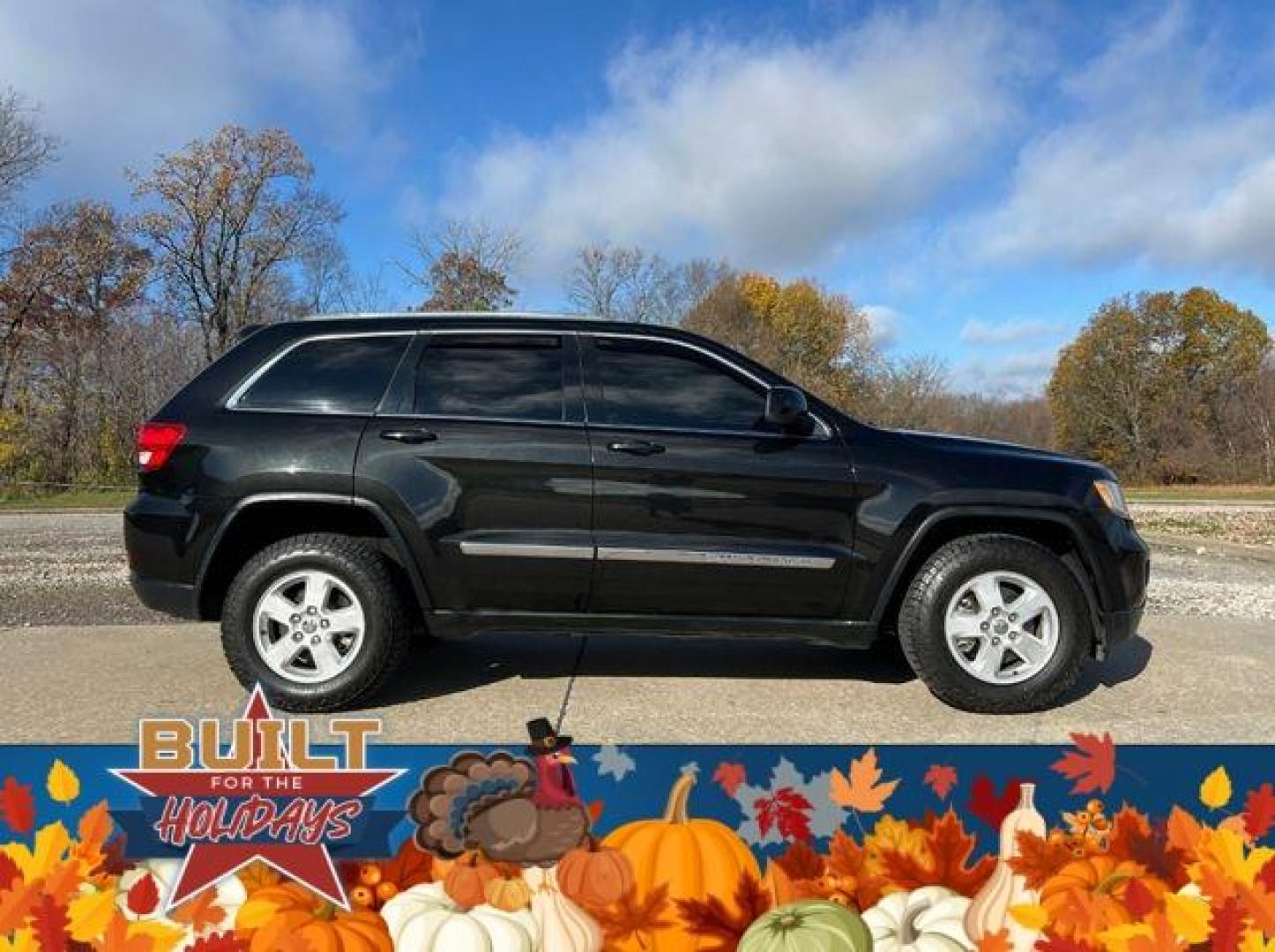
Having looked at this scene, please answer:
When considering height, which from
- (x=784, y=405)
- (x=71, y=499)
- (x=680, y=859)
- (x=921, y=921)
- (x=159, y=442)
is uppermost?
(x=784, y=405)

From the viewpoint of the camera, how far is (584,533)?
3.67 metres

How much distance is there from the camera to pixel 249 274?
31.4 meters

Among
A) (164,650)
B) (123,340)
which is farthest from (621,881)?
(123,340)

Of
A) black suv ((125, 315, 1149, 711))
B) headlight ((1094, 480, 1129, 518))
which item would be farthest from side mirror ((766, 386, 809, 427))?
headlight ((1094, 480, 1129, 518))

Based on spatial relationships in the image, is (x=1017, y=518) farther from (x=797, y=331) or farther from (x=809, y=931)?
(x=797, y=331)

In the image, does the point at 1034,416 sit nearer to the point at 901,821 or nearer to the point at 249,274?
the point at 249,274

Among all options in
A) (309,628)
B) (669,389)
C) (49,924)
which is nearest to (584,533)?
(669,389)

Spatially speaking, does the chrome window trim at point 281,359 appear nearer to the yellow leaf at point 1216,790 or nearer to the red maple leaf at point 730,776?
the red maple leaf at point 730,776

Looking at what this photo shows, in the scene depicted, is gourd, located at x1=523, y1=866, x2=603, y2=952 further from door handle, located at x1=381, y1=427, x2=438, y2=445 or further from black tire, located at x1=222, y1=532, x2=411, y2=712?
door handle, located at x1=381, y1=427, x2=438, y2=445

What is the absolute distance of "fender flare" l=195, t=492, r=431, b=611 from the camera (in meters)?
3.65

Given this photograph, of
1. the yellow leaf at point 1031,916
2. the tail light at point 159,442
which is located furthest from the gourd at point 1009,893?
the tail light at point 159,442

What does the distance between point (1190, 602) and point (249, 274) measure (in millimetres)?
31710

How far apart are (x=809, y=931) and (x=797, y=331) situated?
136 feet

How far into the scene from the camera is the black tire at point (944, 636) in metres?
3.65
